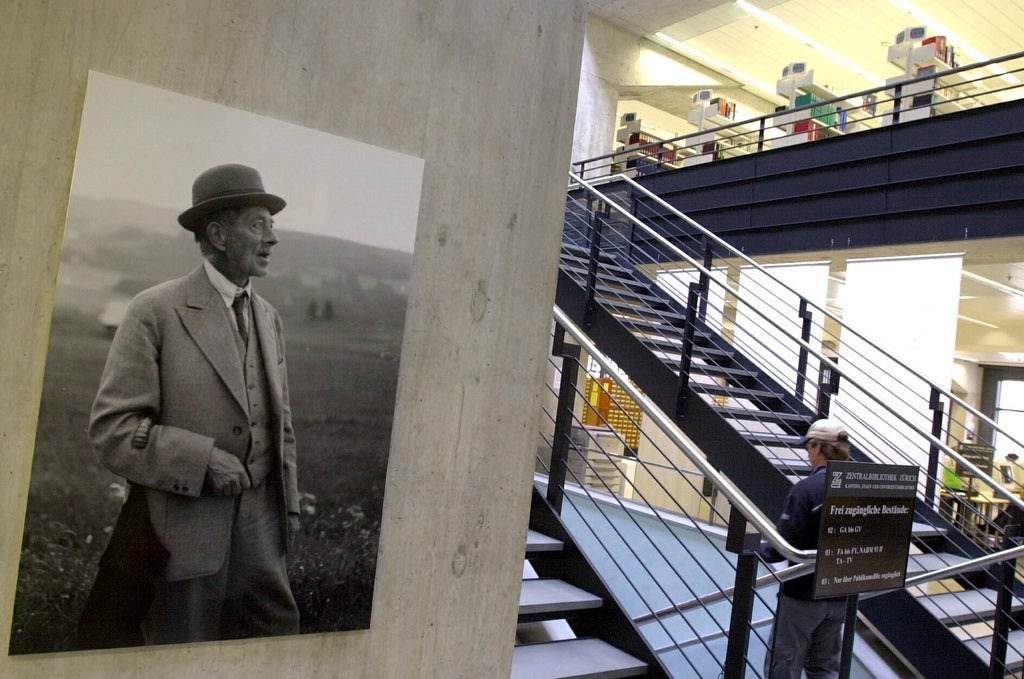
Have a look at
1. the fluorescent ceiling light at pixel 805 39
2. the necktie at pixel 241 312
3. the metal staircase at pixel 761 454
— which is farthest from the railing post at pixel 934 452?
the fluorescent ceiling light at pixel 805 39

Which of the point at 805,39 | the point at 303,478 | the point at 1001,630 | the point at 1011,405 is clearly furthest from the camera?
the point at 1011,405

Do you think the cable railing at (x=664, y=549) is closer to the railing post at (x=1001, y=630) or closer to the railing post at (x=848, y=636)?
the railing post at (x=848, y=636)

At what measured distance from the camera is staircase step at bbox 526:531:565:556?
313 centimetres

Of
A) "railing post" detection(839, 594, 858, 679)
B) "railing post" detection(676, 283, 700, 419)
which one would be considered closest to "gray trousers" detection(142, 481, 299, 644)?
"railing post" detection(839, 594, 858, 679)

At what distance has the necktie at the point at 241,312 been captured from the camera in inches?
68.6

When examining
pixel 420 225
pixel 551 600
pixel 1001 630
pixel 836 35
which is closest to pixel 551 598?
pixel 551 600

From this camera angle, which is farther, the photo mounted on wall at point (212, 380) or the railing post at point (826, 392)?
the railing post at point (826, 392)

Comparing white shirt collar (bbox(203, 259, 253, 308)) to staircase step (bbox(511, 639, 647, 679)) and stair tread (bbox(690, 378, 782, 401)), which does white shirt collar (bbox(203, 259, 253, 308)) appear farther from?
stair tread (bbox(690, 378, 782, 401))

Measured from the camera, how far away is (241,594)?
1779 mm

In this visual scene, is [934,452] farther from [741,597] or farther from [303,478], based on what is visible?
[303,478]

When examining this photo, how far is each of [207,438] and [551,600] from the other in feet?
5.30

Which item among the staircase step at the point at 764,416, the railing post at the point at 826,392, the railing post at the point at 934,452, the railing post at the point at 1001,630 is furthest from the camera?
the railing post at the point at 826,392

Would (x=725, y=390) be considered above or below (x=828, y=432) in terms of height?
above

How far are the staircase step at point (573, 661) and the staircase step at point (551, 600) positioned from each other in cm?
11
